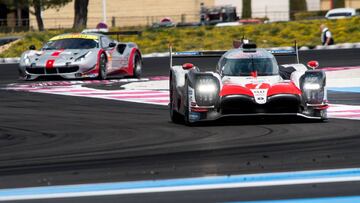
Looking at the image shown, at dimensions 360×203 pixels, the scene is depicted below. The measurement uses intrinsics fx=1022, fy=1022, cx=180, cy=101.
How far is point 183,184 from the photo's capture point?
827cm

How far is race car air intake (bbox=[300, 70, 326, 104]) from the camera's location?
44.5ft

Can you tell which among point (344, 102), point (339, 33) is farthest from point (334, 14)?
point (344, 102)

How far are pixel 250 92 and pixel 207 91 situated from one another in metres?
0.59

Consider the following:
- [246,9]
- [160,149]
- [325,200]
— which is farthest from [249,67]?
[246,9]

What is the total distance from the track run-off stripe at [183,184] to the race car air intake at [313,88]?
15.8ft

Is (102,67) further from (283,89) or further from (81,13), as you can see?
(81,13)

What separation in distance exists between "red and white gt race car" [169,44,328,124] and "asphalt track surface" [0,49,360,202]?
0.21 meters

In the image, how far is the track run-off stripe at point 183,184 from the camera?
7945 mm

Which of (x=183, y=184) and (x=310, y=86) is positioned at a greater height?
(x=310, y=86)

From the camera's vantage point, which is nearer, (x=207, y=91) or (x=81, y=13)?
(x=207, y=91)

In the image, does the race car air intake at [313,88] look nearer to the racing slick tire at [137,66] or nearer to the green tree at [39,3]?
the racing slick tire at [137,66]

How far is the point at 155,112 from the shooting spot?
52.7ft

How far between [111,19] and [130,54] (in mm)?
49578

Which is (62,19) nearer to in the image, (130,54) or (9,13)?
(9,13)
